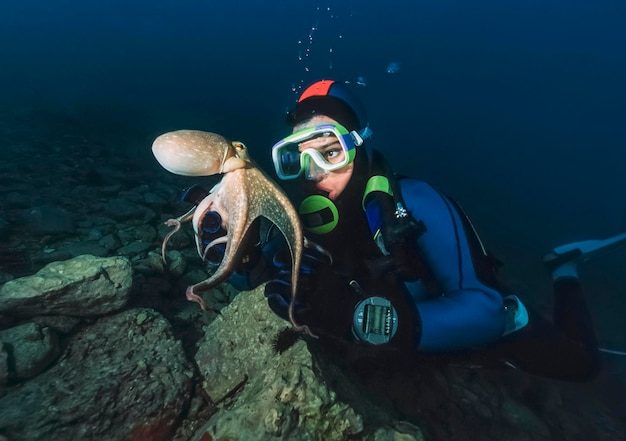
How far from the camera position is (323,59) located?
281 feet

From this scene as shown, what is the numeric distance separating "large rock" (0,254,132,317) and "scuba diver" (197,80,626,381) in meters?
1.22

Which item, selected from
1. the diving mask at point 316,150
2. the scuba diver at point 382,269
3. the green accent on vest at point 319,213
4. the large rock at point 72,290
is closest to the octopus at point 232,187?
the scuba diver at point 382,269

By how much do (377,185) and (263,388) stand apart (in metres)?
1.92

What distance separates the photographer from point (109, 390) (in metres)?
2.67

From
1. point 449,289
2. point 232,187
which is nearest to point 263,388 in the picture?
point 232,187

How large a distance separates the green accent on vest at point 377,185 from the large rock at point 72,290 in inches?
103

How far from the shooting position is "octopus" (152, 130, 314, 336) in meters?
1.94

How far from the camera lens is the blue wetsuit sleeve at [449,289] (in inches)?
Result: 106

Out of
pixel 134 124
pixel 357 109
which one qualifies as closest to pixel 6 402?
pixel 357 109

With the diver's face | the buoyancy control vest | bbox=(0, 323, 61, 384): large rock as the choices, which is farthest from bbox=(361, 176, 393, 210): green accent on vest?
bbox=(0, 323, 61, 384): large rock

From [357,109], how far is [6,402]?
3.85 meters

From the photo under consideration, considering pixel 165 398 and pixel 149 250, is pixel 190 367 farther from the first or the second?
pixel 149 250

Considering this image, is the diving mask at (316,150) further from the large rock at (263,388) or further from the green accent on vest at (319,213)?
the large rock at (263,388)

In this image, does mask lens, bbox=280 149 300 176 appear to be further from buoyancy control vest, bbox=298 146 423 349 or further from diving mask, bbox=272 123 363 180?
buoyancy control vest, bbox=298 146 423 349
